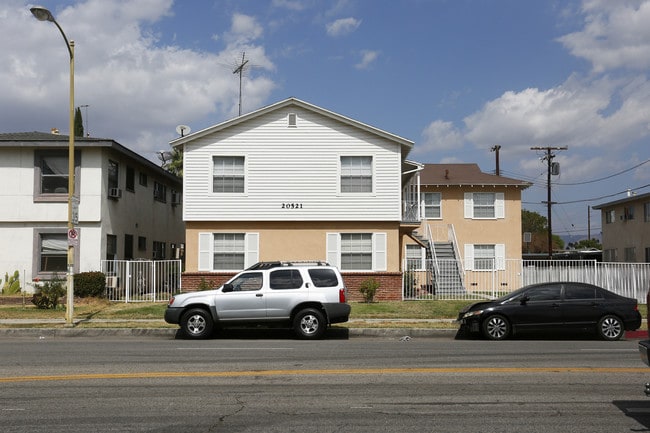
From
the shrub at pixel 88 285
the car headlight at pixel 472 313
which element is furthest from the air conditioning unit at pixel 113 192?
the car headlight at pixel 472 313

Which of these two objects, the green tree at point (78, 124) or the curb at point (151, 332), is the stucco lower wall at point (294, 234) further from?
the green tree at point (78, 124)

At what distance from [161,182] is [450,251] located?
15.0m

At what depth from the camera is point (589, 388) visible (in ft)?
30.3

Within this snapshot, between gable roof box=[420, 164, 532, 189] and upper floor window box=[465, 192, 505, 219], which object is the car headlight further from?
upper floor window box=[465, 192, 505, 219]

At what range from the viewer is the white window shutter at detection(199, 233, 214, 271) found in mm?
25641

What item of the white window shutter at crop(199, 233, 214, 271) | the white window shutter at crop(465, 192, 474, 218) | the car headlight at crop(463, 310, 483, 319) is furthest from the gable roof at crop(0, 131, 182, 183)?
the white window shutter at crop(465, 192, 474, 218)

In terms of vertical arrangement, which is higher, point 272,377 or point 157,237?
point 157,237

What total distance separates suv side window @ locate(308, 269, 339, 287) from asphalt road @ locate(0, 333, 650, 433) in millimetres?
2157

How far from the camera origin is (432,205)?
36.0 m

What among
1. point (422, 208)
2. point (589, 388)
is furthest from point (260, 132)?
point (589, 388)

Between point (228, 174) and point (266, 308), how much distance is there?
432 inches

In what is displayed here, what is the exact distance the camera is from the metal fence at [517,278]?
86.3 feet

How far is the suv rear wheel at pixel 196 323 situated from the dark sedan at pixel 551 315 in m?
6.32

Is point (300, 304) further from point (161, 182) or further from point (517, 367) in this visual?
point (161, 182)
